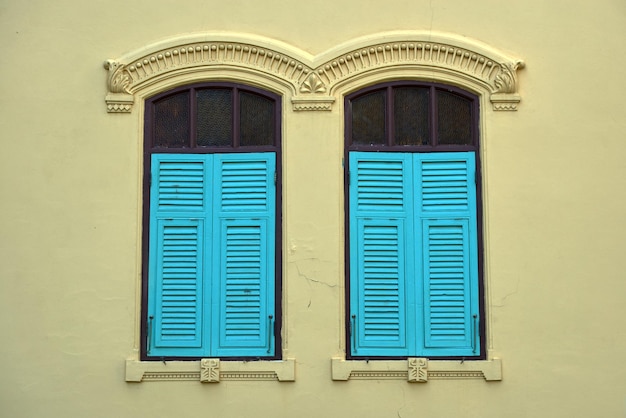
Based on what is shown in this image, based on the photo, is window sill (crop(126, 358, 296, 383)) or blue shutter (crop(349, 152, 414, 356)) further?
blue shutter (crop(349, 152, 414, 356))

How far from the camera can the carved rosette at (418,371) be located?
8.76 metres

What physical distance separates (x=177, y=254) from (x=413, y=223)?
213cm

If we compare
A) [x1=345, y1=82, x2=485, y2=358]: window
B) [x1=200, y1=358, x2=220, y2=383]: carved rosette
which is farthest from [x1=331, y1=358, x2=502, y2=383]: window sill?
[x1=200, y1=358, x2=220, y2=383]: carved rosette

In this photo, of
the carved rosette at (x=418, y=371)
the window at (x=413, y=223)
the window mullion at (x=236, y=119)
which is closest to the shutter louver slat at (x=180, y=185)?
the window mullion at (x=236, y=119)

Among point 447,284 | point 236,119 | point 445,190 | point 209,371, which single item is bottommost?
point 209,371

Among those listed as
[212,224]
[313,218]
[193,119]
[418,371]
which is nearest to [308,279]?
[313,218]

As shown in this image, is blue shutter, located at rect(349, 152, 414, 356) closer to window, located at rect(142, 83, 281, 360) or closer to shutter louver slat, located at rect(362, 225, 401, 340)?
shutter louver slat, located at rect(362, 225, 401, 340)

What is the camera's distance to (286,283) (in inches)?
352

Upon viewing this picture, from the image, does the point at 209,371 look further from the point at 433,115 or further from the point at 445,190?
the point at 433,115

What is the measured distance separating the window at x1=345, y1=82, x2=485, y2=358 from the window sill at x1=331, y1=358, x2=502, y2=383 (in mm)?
114

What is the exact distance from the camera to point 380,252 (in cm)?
902

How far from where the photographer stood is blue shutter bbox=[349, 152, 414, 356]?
351 inches

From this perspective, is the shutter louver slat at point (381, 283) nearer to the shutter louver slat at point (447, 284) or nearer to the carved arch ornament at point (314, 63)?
the shutter louver slat at point (447, 284)

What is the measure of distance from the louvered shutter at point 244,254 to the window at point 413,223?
72 centimetres
